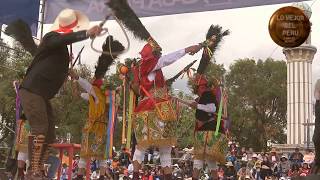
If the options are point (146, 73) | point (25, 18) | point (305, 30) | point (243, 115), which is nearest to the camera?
point (146, 73)

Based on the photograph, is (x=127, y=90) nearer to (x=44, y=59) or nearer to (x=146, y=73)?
(x=146, y=73)

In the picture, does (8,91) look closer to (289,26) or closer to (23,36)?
(23,36)

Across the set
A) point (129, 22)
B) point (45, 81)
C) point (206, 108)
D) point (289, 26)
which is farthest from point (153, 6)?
point (45, 81)

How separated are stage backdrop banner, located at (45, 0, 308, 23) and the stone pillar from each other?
606 inches

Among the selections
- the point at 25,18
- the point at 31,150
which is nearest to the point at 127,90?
the point at 31,150

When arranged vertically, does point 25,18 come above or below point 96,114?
above

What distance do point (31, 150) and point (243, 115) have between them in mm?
33331

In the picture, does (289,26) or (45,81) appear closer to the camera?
(45,81)

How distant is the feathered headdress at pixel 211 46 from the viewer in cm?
804

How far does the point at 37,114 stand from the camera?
5867mm

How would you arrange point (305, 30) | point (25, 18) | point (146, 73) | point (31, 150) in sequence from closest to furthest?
point (31, 150) → point (146, 73) → point (305, 30) → point (25, 18)

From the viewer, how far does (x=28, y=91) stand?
19.6 ft

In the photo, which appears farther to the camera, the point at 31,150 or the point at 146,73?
the point at 146,73

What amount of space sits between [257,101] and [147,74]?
32.6 m
